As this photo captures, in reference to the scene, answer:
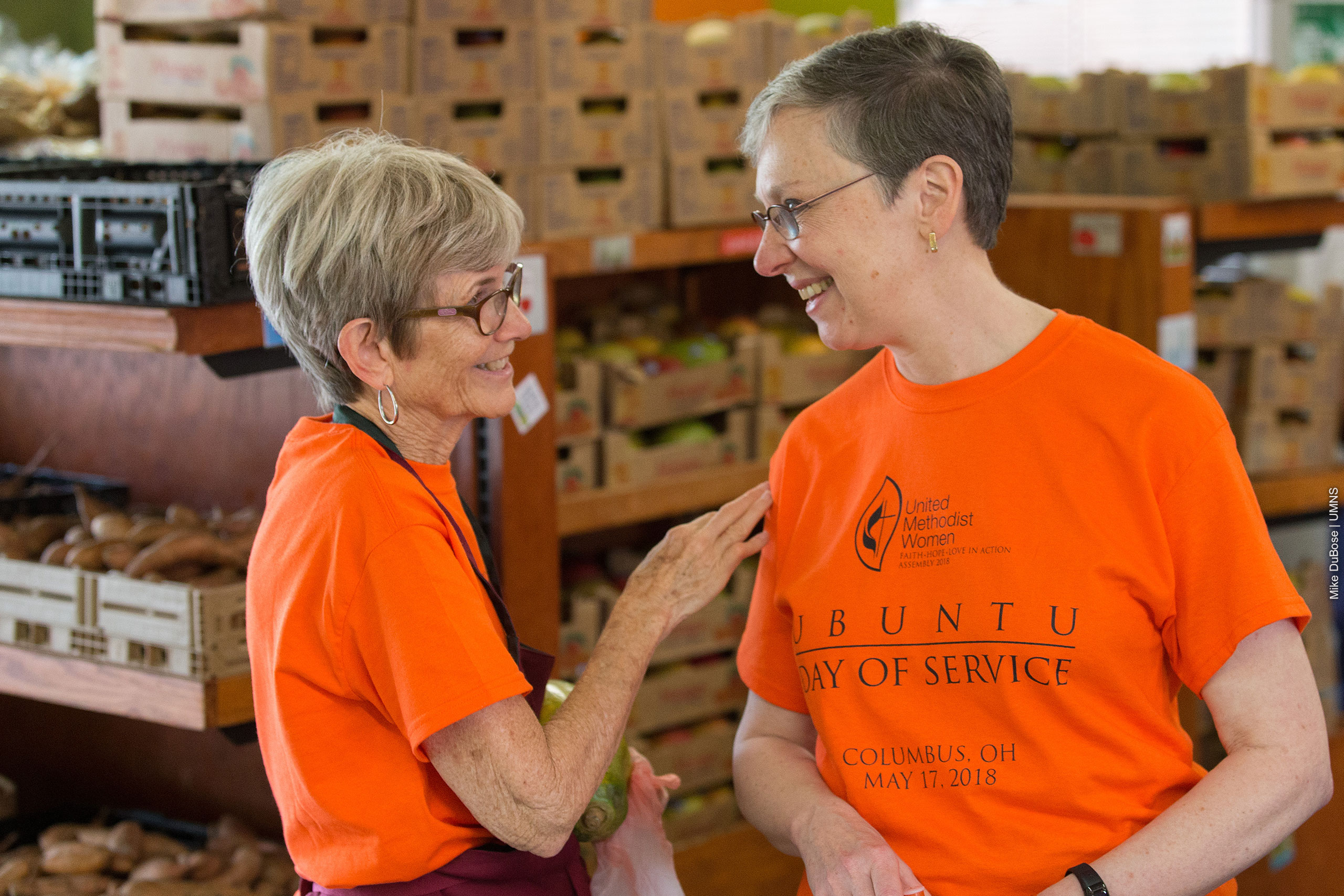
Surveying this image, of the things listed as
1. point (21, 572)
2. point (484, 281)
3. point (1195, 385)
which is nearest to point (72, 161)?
point (21, 572)

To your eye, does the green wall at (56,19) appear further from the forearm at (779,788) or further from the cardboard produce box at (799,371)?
the forearm at (779,788)

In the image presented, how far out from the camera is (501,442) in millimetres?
2516

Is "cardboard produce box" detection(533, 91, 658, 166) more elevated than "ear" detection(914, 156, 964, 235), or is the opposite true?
"cardboard produce box" detection(533, 91, 658, 166)

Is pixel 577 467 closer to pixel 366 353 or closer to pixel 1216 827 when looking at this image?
pixel 366 353

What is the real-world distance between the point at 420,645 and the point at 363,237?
0.47 m

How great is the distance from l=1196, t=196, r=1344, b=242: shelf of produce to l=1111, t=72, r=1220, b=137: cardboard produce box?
0.85 ft

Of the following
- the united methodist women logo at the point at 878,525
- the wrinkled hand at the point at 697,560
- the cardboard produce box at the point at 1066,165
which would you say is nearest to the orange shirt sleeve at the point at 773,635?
the wrinkled hand at the point at 697,560

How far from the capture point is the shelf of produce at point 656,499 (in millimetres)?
3140

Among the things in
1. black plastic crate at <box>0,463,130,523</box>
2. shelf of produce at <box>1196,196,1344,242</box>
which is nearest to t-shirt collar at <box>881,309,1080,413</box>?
black plastic crate at <box>0,463,130,523</box>

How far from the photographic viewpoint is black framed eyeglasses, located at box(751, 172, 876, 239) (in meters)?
1.58

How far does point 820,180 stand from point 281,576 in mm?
782

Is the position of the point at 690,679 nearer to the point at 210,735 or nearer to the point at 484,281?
the point at 210,735

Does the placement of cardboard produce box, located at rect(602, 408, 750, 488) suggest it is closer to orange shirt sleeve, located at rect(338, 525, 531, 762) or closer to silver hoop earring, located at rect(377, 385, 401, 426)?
silver hoop earring, located at rect(377, 385, 401, 426)

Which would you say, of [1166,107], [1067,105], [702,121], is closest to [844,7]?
[1067,105]
